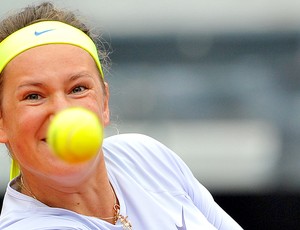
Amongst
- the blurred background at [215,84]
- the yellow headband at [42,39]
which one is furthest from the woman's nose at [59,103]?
the blurred background at [215,84]

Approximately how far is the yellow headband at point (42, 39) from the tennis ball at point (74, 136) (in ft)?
1.86

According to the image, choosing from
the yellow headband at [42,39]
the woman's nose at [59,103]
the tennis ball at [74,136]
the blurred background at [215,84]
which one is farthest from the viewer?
the blurred background at [215,84]

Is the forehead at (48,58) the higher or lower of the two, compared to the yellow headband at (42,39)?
lower

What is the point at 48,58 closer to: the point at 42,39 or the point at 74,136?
the point at 42,39

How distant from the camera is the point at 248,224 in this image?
232 inches

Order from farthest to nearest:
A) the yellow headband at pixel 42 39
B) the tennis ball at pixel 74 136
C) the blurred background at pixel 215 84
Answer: the blurred background at pixel 215 84 → the yellow headband at pixel 42 39 → the tennis ball at pixel 74 136

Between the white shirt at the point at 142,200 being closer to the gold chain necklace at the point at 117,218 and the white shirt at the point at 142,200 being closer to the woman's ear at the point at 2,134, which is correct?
the gold chain necklace at the point at 117,218

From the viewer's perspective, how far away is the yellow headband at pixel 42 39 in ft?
8.74

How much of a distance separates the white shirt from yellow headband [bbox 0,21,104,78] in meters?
0.37

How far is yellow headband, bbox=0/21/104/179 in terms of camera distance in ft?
8.74

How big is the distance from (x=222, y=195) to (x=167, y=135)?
23.3 inches

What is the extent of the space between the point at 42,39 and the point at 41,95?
0.62ft

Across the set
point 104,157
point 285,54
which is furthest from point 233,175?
point 104,157

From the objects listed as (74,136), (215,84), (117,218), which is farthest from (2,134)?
(215,84)
